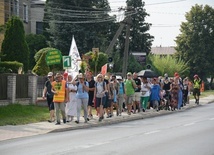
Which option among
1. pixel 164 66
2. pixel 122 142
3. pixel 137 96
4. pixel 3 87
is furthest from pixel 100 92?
pixel 164 66

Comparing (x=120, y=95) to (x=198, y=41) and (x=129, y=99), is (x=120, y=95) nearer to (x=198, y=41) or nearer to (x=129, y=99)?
(x=129, y=99)

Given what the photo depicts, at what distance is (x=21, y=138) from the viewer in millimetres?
14102

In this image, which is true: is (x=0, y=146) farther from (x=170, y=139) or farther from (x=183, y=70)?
(x=183, y=70)

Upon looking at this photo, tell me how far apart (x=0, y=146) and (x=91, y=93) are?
8282 millimetres

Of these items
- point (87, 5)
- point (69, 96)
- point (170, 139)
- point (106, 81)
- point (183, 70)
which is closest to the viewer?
point (170, 139)

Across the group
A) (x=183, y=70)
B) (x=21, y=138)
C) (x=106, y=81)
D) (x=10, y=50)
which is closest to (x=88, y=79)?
(x=106, y=81)

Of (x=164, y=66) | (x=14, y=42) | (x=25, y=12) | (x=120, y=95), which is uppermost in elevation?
(x=25, y=12)

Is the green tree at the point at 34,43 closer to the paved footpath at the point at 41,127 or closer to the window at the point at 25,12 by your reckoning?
the window at the point at 25,12

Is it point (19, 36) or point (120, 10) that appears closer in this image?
point (19, 36)

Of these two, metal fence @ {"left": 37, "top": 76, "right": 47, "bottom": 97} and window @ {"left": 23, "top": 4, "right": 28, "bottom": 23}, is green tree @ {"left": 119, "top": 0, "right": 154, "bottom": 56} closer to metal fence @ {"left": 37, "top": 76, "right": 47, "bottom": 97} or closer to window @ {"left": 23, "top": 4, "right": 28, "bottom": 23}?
window @ {"left": 23, "top": 4, "right": 28, "bottom": 23}

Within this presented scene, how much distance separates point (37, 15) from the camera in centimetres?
5403

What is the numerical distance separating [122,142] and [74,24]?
34.2 metres

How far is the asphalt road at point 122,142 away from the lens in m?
11.1

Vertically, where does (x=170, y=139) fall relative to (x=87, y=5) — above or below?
below
